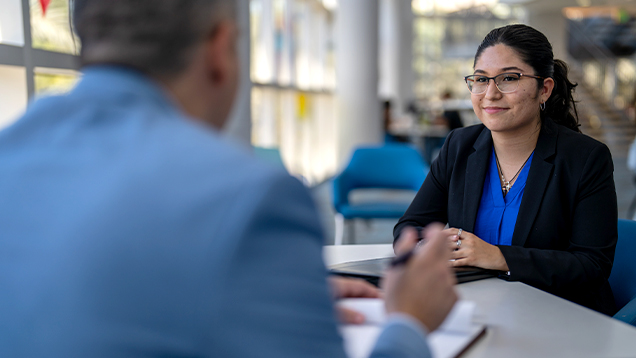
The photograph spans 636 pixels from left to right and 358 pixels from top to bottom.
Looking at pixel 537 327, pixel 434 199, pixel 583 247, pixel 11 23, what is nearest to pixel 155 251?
pixel 537 327

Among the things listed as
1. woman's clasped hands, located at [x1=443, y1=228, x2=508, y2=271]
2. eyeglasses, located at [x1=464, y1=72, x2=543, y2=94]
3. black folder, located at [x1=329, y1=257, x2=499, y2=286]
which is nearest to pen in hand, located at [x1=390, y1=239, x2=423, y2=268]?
black folder, located at [x1=329, y1=257, x2=499, y2=286]

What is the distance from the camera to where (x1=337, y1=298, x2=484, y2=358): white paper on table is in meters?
0.90

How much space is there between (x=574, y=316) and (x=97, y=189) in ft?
3.13

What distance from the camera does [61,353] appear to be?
48 centimetres

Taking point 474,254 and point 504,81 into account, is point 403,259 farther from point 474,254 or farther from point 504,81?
point 504,81

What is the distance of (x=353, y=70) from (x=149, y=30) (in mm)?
6896

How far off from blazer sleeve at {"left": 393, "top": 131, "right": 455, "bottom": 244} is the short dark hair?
1.29 metres

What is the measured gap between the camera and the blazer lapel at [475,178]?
1.67 metres

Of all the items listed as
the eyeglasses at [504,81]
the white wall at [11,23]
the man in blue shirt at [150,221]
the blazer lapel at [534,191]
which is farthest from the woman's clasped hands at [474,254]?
the white wall at [11,23]

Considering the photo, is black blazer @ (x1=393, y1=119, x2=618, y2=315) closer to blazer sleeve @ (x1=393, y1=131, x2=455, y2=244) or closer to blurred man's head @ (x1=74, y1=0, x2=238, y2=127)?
blazer sleeve @ (x1=393, y1=131, x2=455, y2=244)

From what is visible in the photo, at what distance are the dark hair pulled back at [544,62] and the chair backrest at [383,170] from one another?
7.60 feet

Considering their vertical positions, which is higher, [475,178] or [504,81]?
[504,81]

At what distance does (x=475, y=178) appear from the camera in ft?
5.58

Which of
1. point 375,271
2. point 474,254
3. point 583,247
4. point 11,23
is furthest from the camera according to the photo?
point 11,23
